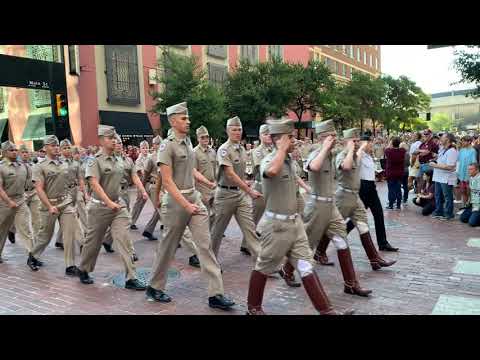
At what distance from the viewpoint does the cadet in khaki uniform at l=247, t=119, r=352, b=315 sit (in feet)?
13.1

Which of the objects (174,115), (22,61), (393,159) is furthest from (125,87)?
(174,115)

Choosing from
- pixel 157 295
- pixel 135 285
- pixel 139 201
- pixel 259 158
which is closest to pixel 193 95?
pixel 139 201

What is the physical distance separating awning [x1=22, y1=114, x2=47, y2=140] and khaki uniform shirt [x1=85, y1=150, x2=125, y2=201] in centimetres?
1840

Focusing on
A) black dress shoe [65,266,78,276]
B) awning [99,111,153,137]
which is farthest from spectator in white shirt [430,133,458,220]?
awning [99,111,153,137]

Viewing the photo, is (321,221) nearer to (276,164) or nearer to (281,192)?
(281,192)

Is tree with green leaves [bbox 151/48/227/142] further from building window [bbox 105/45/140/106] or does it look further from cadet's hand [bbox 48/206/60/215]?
cadet's hand [bbox 48/206/60/215]

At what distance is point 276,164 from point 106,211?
269 centimetres

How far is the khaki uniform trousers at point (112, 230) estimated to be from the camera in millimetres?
5551

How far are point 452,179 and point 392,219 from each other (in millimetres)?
1565

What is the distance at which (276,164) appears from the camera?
390 cm

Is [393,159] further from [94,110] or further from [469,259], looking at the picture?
[94,110]

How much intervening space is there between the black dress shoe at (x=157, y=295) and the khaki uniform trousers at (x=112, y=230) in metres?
0.55

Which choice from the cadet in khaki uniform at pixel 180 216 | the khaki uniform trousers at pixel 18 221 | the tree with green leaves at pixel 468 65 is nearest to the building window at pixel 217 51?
the tree with green leaves at pixel 468 65

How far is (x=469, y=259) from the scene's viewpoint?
658 cm
